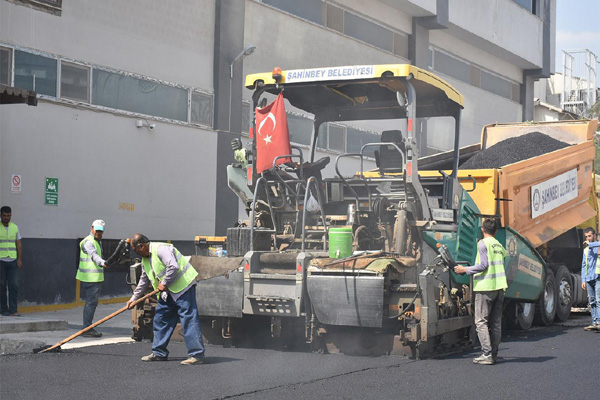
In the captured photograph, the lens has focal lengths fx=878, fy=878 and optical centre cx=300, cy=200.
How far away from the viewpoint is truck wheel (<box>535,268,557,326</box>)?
41.1 feet

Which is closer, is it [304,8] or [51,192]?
[51,192]

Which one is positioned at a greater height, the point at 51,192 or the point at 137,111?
the point at 137,111

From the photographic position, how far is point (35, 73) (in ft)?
45.2

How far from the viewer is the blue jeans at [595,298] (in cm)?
1208

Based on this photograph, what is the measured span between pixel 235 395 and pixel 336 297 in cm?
203

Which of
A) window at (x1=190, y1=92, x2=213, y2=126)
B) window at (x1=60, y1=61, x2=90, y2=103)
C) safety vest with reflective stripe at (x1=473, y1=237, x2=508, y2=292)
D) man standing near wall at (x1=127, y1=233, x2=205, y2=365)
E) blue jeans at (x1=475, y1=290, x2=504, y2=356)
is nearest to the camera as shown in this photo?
man standing near wall at (x1=127, y1=233, x2=205, y2=365)

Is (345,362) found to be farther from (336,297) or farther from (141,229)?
(141,229)

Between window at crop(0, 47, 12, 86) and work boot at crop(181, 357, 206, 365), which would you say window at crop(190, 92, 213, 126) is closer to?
window at crop(0, 47, 12, 86)

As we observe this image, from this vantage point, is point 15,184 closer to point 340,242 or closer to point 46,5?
point 46,5

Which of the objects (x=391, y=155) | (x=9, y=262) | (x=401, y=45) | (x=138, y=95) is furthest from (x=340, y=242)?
(x=401, y=45)

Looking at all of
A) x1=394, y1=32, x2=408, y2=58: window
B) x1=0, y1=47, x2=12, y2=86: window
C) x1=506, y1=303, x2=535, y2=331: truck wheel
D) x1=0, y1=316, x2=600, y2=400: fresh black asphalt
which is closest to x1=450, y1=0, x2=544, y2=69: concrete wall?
x1=394, y1=32, x2=408, y2=58: window

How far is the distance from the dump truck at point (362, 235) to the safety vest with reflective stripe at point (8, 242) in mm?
3699

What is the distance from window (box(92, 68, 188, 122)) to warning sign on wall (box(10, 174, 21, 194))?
7.10 feet

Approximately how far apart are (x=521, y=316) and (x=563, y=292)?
1.74m
